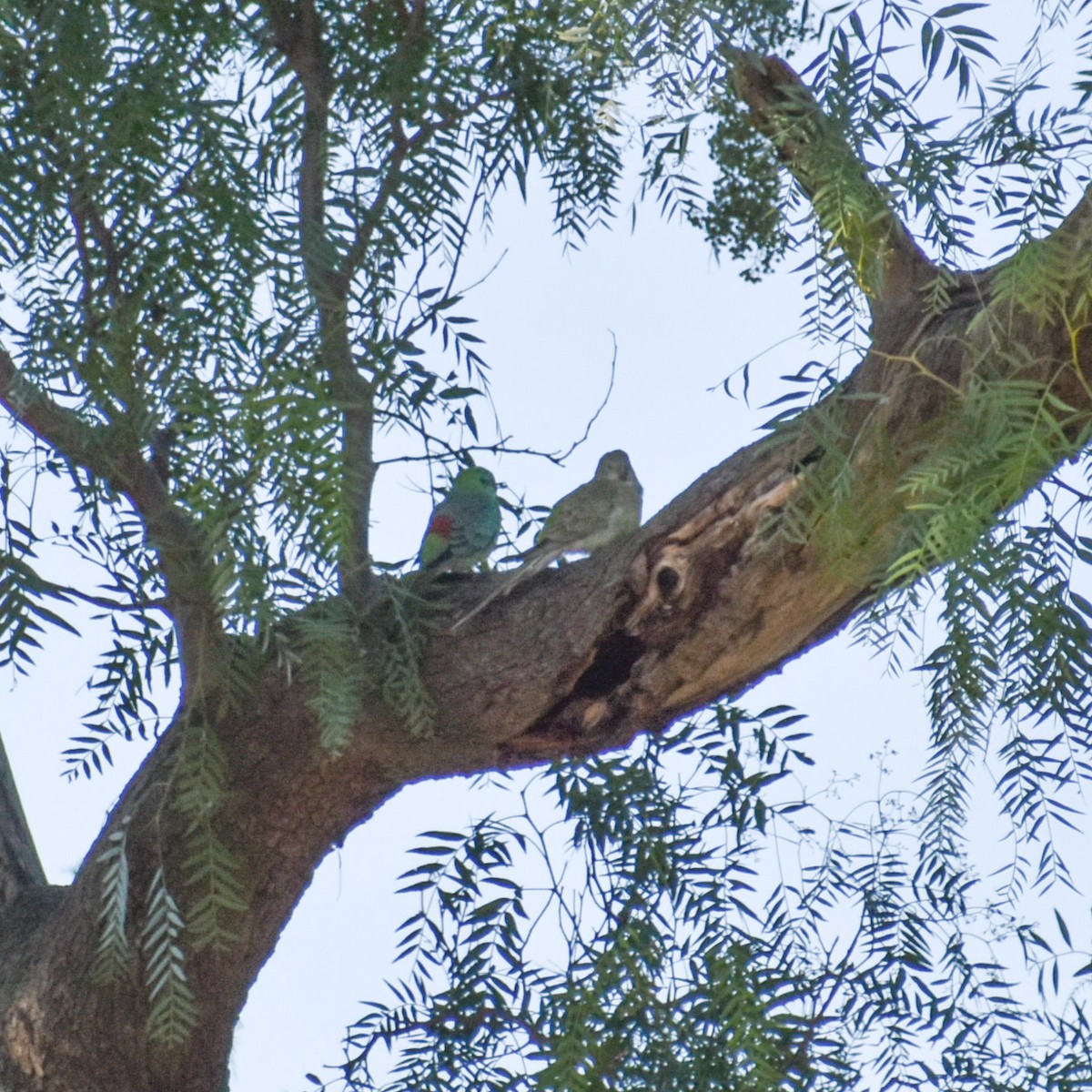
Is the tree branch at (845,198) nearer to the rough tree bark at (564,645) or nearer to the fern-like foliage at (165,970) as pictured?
the rough tree bark at (564,645)

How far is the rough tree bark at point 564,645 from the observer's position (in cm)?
147

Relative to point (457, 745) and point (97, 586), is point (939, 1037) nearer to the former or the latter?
point (457, 745)

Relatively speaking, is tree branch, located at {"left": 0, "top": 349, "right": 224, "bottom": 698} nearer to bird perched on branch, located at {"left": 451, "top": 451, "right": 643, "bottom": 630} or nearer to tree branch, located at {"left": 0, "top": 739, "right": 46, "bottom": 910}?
bird perched on branch, located at {"left": 451, "top": 451, "right": 643, "bottom": 630}

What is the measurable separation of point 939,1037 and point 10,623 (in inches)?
48.5

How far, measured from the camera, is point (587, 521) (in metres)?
2.07

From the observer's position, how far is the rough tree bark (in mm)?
1471

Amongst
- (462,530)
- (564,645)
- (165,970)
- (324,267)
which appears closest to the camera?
(324,267)

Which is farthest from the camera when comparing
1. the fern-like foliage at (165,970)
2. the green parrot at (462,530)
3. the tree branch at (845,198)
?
the green parrot at (462,530)

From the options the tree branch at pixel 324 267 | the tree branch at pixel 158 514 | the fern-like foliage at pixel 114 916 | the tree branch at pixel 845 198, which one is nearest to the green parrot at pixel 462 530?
the tree branch at pixel 324 267

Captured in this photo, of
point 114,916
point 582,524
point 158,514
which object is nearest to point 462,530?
point 582,524

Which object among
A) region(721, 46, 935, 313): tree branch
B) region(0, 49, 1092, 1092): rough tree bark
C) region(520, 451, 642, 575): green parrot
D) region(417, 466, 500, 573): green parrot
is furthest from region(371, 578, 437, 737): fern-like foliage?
region(721, 46, 935, 313): tree branch

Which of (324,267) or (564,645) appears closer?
(324,267)

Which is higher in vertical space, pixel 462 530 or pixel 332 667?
pixel 462 530

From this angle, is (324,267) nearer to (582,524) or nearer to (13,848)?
(582,524)
